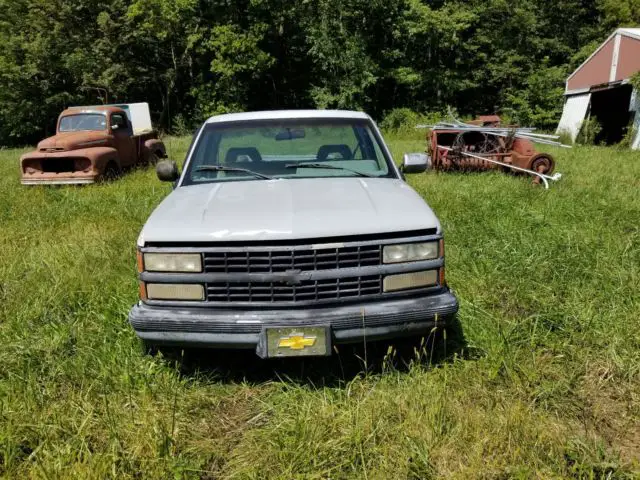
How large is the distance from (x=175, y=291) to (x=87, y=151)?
824 centimetres

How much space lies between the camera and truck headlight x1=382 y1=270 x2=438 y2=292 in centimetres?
275

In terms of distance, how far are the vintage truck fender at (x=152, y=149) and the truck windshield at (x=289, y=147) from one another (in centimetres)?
865

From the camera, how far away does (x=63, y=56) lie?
2844 cm

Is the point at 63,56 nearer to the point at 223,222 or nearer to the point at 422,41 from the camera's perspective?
the point at 422,41

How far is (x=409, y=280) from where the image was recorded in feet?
9.12

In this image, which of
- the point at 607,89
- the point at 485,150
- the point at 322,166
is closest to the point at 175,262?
the point at 322,166

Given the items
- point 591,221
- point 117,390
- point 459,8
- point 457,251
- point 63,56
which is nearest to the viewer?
point 117,390

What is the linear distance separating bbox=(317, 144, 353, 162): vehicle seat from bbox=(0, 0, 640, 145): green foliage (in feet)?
86.4

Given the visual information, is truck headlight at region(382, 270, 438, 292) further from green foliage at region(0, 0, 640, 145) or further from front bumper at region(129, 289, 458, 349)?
green foliage at region(0, 0, 640, 145)

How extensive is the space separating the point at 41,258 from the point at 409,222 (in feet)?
13.9

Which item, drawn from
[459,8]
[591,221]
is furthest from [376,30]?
[591,221]

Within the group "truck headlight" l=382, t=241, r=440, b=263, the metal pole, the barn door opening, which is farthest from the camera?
the barn door opening

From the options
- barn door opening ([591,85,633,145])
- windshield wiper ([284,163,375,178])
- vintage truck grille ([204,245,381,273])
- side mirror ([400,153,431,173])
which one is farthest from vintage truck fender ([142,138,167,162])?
barn door opening ([591,85,633,145])

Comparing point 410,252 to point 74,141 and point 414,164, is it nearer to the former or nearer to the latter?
point 414,164
